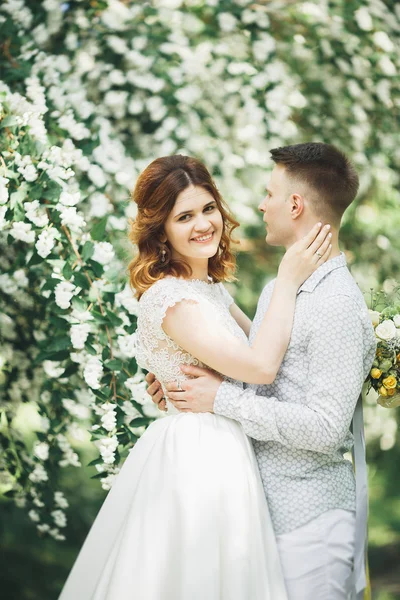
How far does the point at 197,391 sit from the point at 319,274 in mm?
476

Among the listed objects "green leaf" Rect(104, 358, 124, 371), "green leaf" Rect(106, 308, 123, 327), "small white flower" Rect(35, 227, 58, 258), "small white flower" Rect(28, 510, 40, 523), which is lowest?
"small white flower" Rect(28, 510, 40, 523)

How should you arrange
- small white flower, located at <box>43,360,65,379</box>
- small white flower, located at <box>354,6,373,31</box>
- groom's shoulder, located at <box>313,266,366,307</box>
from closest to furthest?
groom's shoulder, located at <box>313,266,366,307</box>
small white flower, located at <box>43,360,65,379</box>
small white flower, located at <box>354,6,373,31</box>

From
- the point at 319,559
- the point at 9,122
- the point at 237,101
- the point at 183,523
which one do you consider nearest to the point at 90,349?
the point at 9,122

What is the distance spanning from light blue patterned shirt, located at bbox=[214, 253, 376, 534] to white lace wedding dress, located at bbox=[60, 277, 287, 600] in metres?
0.07

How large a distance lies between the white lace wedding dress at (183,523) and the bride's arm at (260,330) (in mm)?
35

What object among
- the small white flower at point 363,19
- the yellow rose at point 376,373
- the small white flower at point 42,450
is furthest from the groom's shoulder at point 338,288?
the small white flower at point 363,19

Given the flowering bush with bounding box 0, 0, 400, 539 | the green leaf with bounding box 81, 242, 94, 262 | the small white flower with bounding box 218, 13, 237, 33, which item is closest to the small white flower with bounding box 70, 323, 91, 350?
the flowering bush with bounding box 0, 0, 400, 539

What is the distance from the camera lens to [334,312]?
203cm

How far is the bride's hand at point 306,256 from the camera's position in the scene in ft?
7.03

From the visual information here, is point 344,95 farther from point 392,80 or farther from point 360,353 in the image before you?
point 360,353

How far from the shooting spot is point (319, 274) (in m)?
2.15

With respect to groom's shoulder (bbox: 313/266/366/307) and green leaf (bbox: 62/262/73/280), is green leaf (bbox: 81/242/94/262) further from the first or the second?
groom's shoulder (bbox: 313/266/366/307)

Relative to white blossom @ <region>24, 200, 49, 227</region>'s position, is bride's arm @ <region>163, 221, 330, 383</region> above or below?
above

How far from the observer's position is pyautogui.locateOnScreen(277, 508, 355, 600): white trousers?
1.99 m
